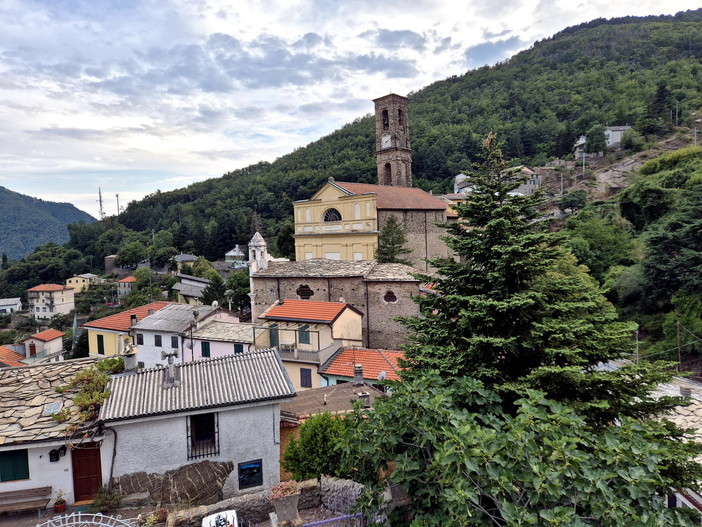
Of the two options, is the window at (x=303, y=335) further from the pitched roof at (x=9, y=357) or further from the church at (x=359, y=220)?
the pitched roof at (x=9, y=357)

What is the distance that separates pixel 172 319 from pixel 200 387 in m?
17.2

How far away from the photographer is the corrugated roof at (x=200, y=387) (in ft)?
32.2

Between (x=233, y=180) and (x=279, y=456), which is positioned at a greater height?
(x=233, y=180)

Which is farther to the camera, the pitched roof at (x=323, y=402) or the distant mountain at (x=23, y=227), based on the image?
the distant mountain at (x=23, y=227)

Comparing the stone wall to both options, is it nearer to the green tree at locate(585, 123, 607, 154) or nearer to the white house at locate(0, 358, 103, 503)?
the white house at locate(0, 358, 103, 503)

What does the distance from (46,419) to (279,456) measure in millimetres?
5912

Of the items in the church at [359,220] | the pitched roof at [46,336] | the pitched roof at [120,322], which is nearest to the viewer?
the pitched roof at [120,322]

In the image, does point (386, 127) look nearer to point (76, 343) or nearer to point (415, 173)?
point (76, 343)

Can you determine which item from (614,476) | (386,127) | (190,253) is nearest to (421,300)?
(614,476)

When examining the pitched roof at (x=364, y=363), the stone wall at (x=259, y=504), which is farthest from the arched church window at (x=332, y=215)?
the stone wall at (x=259, y=504)

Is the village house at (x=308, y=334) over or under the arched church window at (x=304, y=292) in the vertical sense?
under

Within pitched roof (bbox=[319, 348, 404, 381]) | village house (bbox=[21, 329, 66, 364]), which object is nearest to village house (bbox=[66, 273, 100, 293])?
village house (bbox=[21, 329, 66, 364])

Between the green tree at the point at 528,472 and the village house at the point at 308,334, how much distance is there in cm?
1416

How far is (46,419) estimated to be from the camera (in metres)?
9.73
